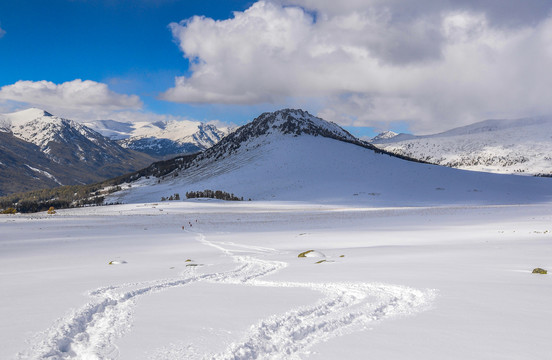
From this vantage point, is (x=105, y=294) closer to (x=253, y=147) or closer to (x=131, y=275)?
(x=131, y=275)

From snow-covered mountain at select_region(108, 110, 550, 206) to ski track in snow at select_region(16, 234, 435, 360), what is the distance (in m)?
66.4

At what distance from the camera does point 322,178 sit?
9944 centimetres

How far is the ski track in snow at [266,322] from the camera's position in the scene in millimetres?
6375

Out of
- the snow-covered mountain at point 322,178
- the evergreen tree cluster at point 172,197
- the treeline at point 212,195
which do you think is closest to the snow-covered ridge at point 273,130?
the snow-covered mountain at point 322,178

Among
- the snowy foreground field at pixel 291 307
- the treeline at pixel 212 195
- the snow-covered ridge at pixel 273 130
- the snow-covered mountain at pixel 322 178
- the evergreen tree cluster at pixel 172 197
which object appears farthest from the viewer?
the snow-covered ridge at pixel 273 130

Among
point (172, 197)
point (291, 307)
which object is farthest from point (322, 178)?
point (291, 307)

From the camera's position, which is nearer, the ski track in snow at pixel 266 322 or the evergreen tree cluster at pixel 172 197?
the ski track in snow at pixel 266 322

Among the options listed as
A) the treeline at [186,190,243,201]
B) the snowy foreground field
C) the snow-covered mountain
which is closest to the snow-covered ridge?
the snow-covered mountain

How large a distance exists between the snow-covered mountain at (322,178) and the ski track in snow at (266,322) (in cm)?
6643

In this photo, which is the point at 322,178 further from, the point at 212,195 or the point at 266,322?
the point at 266,322

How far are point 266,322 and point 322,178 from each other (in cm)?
9258

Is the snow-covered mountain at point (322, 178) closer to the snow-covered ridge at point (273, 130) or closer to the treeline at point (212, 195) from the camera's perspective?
the snow-covered ridge at point (273, 130)

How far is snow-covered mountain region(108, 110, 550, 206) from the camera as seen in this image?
8650 centimetres

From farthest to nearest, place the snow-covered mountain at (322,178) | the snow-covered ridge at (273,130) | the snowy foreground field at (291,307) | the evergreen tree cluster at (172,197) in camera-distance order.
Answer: the snow-covered ridge at (273,130)
the evergreen tree cluster at (172,197)
the snow-covered mountain at (322,178)
the snowy foreground field at (291,307)
